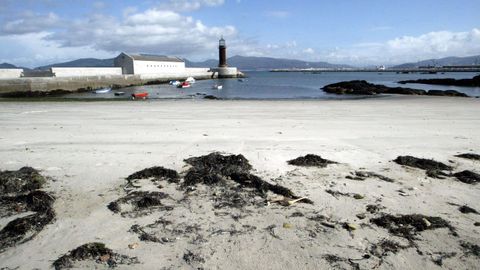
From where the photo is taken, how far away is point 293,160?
8.16 meters

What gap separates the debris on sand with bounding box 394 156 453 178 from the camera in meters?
7.34

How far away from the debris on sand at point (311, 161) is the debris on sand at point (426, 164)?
4.87ft

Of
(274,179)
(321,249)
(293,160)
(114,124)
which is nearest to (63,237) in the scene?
(321,249)

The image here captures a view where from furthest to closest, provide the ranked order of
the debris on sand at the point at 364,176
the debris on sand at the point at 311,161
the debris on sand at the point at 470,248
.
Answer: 1. the debris on sand at the point at 311,161
2. the debris on sand at the point at 364,176
3. the debris on sand at the point at 470,248

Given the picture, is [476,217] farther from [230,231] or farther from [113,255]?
[113,255]

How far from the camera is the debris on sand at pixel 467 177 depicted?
6.81 m

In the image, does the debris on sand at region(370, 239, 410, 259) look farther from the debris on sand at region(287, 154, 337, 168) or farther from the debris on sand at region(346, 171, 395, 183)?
the debris on sand at region(287, 154, 337, 168)

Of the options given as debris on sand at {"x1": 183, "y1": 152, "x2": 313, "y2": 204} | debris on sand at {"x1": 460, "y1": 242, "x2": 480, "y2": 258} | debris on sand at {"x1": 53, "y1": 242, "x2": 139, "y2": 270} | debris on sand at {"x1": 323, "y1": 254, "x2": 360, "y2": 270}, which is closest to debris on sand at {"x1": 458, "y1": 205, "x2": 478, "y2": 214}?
debris on sand at {"x1": 460, "y1": 242, "x2": 480, "y2": 258}

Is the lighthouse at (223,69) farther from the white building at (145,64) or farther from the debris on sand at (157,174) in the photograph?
the debris on sand at (157,174)

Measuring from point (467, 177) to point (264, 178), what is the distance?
12.4ft

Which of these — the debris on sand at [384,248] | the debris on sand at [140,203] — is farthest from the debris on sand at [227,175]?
the debris on sand at [384,248]

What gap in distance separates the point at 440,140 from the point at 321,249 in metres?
7.74

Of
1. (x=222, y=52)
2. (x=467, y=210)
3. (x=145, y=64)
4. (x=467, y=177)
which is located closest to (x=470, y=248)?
(x=467, y=210)

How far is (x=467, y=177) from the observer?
6930mm
